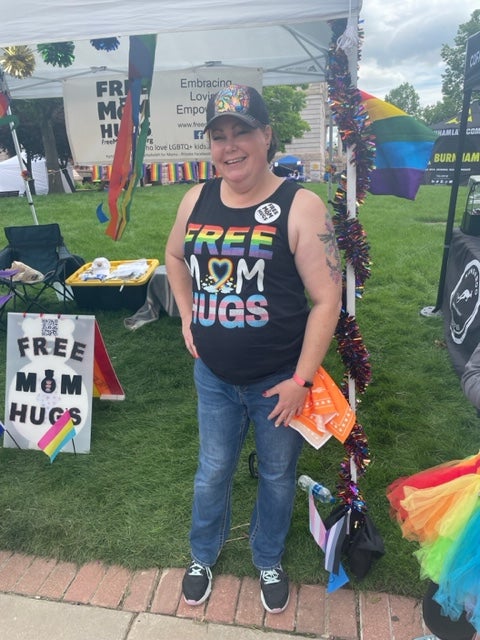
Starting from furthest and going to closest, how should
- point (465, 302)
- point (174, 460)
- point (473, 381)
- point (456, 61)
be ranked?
point (456, 61)
point (465, 302)
point (174, 460)
point (473, 381)

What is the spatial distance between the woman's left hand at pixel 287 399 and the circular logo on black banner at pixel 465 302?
2.44 meters

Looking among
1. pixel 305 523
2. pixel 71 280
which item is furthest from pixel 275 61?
pixel 305 523

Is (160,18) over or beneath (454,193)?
over

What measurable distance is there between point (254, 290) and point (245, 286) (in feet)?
0.11

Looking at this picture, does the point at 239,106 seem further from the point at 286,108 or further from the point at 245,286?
the point at 286,108

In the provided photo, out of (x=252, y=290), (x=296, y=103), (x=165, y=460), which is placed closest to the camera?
(x=252, y=290)

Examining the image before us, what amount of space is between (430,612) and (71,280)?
462cm

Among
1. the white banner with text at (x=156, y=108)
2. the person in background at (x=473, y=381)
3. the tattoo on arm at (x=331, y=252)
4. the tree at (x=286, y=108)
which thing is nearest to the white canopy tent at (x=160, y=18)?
the tattoo on arm at (x=331, y=252)

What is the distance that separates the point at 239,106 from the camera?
1.54 metres

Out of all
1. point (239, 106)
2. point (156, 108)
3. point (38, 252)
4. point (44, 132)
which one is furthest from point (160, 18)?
point (44, 132)

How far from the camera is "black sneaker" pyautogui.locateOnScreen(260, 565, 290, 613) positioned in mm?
1996

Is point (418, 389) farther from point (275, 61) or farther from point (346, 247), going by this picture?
point (275, 61)

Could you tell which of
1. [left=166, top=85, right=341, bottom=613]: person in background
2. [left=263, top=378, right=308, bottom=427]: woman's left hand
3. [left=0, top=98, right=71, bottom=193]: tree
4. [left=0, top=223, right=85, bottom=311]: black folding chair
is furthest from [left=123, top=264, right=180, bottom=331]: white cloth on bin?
[left=0, top=98, right=71, bottom=193]: tree

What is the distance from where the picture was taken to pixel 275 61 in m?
4.93
